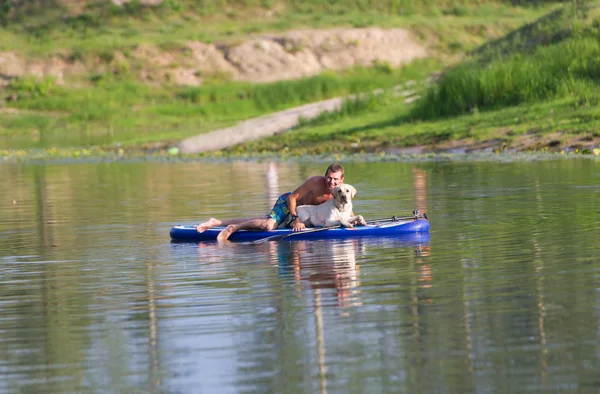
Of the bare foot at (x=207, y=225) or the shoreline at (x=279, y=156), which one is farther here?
the shoreline at (x=279, y=156)

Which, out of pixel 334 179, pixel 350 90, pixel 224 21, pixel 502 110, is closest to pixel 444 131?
pixel 502 110

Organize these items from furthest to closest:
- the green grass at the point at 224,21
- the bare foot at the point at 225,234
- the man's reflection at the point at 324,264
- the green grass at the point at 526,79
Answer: the green grass at the point at 224,21 → the green grass at the point at 526,79 → the bare foot at the point at 225,234 → the man's reflection at the point at 324,264

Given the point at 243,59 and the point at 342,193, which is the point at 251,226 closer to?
the point at 342,193

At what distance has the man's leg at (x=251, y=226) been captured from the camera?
1534cm

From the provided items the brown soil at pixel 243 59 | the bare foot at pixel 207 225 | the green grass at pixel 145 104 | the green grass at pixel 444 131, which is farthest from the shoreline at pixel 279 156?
the brown soil at pixel 243 59

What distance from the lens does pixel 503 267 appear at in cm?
1193

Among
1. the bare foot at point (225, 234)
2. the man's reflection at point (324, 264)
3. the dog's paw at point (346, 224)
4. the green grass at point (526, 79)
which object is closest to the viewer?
the man's reflection at point (324, 264)

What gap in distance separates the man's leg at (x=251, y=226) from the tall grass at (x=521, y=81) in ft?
61.0

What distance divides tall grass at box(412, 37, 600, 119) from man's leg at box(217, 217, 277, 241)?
18.6 meters

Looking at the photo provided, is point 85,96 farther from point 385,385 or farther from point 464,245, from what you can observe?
point 385,385

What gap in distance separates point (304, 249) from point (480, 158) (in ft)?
51.1

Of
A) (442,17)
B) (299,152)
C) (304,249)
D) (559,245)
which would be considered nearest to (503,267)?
(559,245)

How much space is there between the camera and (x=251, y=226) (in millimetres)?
15414

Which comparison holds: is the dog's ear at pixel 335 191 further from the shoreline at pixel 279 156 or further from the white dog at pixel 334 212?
the shoreline at pixel 279 156
